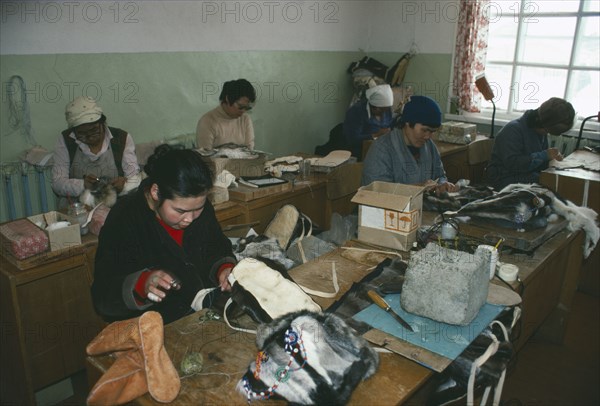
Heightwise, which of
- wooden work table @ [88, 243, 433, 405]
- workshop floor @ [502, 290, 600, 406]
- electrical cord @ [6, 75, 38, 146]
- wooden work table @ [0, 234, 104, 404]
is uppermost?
electrical cord @ [6, 75, 38, 146]

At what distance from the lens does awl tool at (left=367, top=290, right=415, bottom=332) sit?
5.34 feet

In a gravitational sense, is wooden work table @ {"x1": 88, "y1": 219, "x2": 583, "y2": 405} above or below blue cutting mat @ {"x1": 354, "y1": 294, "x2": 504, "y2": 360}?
below

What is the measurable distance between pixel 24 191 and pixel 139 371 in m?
2.85

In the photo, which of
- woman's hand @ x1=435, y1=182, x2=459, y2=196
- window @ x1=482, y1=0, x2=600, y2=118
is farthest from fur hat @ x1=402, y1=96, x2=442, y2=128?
window @ x1=482, y1=0, x2=600, y2=118

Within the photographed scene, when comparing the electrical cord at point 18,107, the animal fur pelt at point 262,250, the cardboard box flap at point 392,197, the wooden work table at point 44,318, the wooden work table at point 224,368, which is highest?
the electrical cord at point 18,107

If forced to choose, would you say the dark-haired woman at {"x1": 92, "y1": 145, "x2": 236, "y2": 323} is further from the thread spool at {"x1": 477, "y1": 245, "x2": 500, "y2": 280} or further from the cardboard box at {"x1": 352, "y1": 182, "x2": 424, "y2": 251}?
the thread spool at {"x1": 477, "y1": 245, "x2": 500, "y2": 280}

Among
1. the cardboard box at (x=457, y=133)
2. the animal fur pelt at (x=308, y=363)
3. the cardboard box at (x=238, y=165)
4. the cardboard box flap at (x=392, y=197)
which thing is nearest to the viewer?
the animal fur pelt at (x=308, y=363)

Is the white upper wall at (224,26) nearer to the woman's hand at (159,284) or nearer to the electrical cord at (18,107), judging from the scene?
the electrical cord at (18,107)

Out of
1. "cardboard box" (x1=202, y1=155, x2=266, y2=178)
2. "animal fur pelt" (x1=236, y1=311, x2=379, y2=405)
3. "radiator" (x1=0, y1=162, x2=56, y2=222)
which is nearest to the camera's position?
"animal fur pelt" (x1=236, y1=311, x2=379, y2=405)

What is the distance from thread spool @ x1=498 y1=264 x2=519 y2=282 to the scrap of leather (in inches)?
53.7

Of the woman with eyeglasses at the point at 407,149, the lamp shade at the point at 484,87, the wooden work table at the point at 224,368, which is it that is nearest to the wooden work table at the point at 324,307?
the wooden work table at the point at 224,368

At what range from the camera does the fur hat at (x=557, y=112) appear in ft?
11.8

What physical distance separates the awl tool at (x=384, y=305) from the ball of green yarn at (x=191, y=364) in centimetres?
66

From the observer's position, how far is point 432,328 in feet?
5.34
